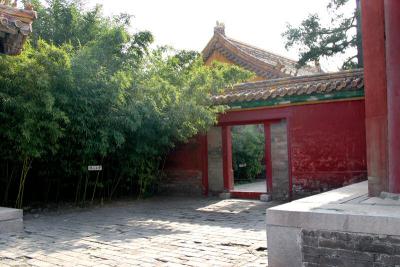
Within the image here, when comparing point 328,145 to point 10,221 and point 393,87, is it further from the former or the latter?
point 10,221

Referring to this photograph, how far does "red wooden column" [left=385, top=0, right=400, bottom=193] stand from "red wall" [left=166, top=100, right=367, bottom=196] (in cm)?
441

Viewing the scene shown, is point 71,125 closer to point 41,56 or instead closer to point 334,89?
point 41,56

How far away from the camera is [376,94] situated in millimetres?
4730

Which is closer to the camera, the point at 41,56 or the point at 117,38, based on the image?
the point at 41,56

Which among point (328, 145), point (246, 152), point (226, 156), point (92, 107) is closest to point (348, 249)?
point (328, 145)

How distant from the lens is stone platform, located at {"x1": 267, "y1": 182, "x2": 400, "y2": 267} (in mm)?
3340

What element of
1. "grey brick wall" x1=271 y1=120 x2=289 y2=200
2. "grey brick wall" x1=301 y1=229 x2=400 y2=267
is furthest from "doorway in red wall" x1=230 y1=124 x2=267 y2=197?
"grey brick wall" x1=301 y1=229 x2=400 y2=267

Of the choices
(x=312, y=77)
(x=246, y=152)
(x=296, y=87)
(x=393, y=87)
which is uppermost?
(x=312, y=77)

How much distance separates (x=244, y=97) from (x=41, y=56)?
4.59 meters

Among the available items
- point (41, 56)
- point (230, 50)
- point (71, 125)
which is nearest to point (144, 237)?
point (71, 125)

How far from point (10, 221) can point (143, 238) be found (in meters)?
2.23

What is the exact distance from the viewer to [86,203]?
376 inches

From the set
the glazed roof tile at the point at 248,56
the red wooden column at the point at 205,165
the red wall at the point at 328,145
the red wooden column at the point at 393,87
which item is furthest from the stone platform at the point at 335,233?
the glazed roof tile at the point at 248,56

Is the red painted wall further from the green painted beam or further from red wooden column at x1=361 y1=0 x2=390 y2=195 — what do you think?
red wooden column at x1=361 y1=0 x2=390 y2=195
